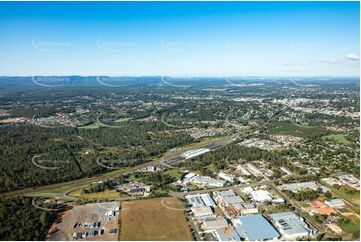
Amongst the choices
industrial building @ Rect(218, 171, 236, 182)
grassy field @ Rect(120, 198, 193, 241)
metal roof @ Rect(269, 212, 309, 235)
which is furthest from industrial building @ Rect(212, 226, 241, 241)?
industrial building @ Rect(218, 171, 236, 182)

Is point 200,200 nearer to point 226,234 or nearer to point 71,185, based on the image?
point 226,234

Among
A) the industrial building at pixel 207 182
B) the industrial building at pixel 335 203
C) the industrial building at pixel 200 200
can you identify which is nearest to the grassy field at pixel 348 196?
the industrial building at pixel 335 203

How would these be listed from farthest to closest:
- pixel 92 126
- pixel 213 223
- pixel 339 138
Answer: pixel 92 126 < pixel 339 138 < pixel 213 223

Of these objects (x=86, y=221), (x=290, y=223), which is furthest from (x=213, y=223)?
(x=86, y=221)

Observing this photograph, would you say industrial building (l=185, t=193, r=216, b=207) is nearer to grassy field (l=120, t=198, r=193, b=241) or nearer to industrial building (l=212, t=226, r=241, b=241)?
grassy field (l=120, t=198, r=193, b=241)

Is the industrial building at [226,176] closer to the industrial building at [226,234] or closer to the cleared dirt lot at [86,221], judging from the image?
the industrial building at [226,234]
